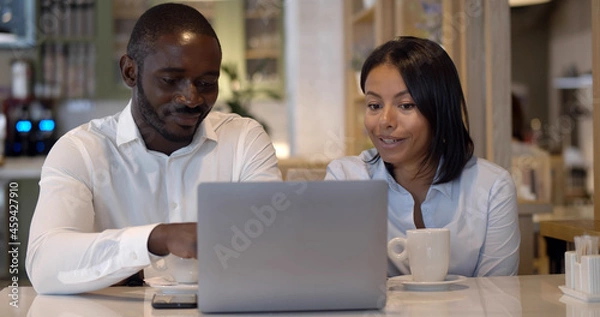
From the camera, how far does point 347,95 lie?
239 inches

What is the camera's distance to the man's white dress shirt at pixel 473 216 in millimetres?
1907

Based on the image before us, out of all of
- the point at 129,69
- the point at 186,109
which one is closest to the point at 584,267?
the point at 186,109

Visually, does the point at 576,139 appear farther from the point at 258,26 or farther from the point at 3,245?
the point at 3,245

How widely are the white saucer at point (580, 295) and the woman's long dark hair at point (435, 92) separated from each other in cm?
53

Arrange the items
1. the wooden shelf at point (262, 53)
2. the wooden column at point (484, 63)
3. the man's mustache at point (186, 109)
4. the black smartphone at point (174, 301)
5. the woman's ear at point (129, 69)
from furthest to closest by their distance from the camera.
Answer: the wooden shelf at point (262, 53)
the wooden column at point (484, 63)
the woman's ear at point (129, 69)
the man's mustache at point (186, 109)
the black smartphone at point (174, 301)

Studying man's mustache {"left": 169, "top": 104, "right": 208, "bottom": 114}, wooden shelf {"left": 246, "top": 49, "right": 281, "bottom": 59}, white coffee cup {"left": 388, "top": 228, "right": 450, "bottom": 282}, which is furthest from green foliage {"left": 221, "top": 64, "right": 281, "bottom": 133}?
white coffee cup {"left": 388, "top": 228, "right": 450, "bottom": 282}

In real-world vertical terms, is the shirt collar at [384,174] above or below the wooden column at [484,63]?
below

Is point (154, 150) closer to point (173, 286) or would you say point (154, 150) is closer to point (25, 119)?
point (173, 286)

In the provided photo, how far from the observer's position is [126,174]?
6.26ft

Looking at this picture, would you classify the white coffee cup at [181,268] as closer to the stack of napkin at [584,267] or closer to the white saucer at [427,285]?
the white saucer at [427,285]

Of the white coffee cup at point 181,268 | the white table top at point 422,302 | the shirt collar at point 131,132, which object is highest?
the shirt collar at point 131,132

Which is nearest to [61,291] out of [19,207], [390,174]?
[390,174]

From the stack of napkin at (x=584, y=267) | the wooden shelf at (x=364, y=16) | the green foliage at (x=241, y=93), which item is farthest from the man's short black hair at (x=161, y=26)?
the green foliage at (x=241, y=93)

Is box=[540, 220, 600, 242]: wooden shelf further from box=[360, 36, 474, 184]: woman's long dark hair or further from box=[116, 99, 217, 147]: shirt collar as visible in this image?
box=[116, 99, 217, 147]: shirt collar
